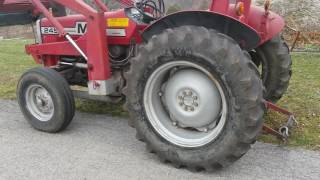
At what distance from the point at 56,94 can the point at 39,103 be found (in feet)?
1.15

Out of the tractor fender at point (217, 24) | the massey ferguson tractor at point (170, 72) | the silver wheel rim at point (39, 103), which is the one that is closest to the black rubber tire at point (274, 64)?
the massey ferguson tractor at point (170, 72)

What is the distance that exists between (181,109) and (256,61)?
1.44 meters

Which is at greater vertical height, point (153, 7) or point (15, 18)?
point (153, 7)

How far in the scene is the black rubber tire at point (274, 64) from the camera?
501cm

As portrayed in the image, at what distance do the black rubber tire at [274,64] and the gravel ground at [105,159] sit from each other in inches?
34.7

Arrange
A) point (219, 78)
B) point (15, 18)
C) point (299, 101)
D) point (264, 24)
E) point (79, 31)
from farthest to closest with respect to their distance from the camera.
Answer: point (15, 18)
point (299, 101)
point (79, 31)
point (264, 24)
point (219, 78)

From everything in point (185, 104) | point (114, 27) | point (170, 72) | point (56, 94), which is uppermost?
point (114, 27)

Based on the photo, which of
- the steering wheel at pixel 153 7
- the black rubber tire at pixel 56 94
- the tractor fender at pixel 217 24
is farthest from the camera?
the steering wheel at pixel 153 7

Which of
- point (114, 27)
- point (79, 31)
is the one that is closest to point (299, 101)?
point (114, 27)

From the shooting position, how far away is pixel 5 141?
15.7 feet

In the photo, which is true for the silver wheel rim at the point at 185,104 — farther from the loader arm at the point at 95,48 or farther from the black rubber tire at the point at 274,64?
the black rubber tire at the point at 274,64

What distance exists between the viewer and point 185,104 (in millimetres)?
4105

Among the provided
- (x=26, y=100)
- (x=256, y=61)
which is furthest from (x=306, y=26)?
(x=26, y=100)

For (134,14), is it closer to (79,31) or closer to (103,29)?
(103,29)
